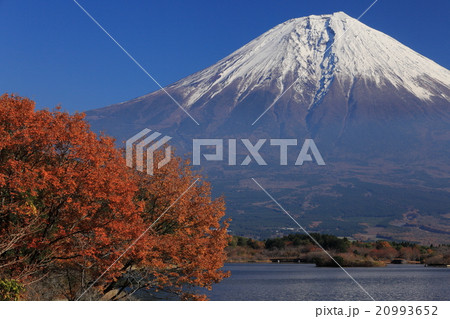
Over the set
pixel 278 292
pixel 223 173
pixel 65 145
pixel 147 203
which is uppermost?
pixel 223 173

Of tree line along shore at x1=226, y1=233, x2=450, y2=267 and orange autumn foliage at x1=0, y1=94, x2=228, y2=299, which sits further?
tree line along shore at x1=226, y1=233, x2=450, y2=267

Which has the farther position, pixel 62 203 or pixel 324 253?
pixel 324 253

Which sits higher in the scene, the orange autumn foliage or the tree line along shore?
the orange autumn foliage

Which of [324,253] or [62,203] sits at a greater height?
[62,203]

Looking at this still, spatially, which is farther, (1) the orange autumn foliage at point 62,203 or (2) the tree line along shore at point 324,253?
(2) the tree line along shore at point 324,253

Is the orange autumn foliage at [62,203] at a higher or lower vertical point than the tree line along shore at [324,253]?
higher

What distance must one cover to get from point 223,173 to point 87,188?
487 feet
